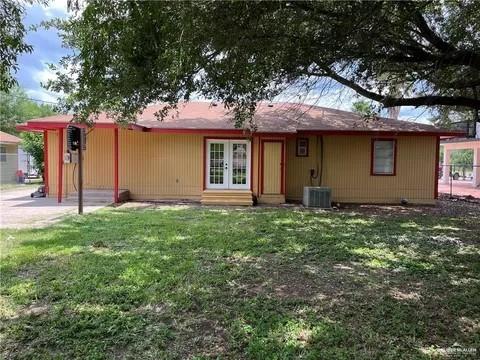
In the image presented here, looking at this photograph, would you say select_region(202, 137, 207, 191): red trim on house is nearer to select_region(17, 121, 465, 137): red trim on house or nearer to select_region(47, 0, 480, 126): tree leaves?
select_region(17, 121, 465, 137): red trim on house

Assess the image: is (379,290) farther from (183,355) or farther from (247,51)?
(247,51)

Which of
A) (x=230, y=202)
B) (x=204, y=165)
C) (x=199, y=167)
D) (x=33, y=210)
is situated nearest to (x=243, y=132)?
(x=204, y=165)

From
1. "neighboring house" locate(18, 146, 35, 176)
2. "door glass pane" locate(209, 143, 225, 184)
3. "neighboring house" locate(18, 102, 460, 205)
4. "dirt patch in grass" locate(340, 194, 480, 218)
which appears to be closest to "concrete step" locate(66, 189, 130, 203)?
"neighboring house" locate(18, 102, 460, 205)

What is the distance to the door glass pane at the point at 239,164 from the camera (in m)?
13.6

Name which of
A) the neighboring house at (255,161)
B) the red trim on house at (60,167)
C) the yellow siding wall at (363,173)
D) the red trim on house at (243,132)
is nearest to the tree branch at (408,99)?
the red trim on house at (243,132)

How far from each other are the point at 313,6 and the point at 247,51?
0.85m

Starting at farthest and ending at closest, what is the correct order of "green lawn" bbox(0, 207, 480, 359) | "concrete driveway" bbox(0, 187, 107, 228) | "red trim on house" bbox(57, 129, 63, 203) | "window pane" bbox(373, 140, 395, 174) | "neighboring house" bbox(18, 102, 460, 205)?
"window pane" bbox(373, 140, 395, 174), "neighboring house" bbox(18, 102, 460, 205), "red trim on house" bbox(57, 129, 63, 203), "concrete driveway" bbox(0, 187, 107, 228), "green lawn" bbox(0, 207, 480, 359)

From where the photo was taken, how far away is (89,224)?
8.50 m

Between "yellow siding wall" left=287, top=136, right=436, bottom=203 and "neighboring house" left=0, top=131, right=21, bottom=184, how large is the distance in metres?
16.5

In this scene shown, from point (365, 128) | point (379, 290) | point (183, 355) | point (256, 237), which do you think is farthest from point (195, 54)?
point (365, 128)

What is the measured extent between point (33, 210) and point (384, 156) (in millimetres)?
11070

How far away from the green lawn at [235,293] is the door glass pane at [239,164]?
576 centimetres

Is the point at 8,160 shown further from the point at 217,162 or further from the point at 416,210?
the point at 416,210

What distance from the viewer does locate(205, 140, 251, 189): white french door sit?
13609 millimetres
